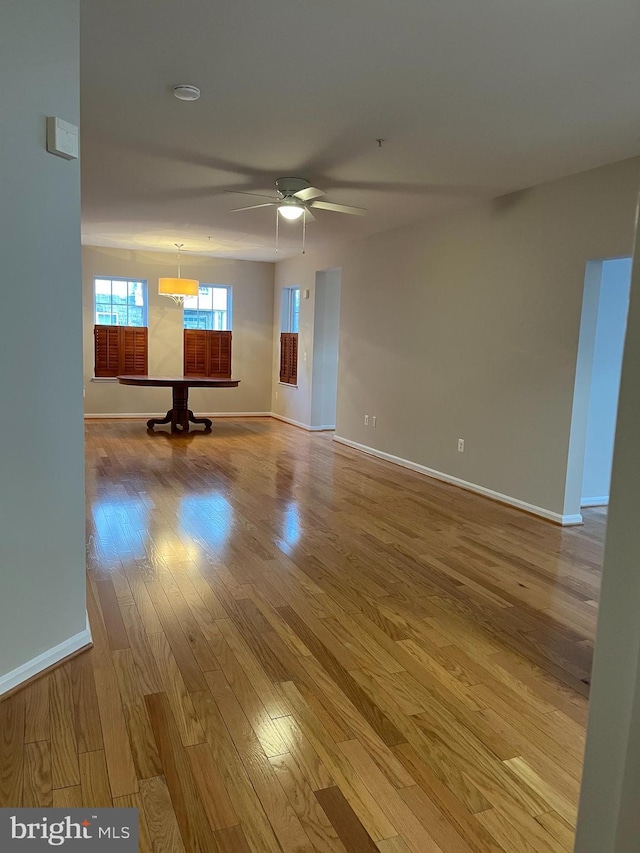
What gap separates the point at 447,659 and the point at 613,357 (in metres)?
3.29

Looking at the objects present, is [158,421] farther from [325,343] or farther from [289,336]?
[325,343]

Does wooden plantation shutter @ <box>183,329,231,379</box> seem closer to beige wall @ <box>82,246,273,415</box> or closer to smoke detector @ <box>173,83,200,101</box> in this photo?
beige wall @ <box>82,246,273,415</box>

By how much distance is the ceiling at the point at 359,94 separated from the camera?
2.30 m

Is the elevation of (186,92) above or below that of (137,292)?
above

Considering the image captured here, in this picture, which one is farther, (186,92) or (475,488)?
(475,488)

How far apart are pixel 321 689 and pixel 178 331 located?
304 inches

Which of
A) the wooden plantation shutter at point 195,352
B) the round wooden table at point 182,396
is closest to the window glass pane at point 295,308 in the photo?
the wooden plantation shutter at point 195,352

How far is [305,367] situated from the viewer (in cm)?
853

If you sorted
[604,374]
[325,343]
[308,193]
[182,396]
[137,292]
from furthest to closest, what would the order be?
[137,292] < [325,343] < [182,396] < [604,374] < [308,193]

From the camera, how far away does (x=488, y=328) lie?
4.95 meters

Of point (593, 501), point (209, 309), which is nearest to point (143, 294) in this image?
point (209, 309)

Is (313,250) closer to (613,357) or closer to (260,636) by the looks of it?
(613,357)

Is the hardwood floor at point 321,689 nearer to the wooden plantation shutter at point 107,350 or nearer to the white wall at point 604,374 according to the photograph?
the white wall at point 604,374

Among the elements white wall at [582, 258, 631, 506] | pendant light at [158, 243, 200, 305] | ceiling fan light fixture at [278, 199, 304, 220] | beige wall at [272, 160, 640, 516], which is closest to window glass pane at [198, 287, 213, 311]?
pendant light at [158, 243, 200, 305]
